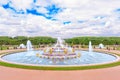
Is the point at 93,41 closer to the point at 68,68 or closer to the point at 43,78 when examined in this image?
the point at 68,68

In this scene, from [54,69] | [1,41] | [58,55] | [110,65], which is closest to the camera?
[54,69]

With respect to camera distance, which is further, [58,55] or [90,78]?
[58,55]

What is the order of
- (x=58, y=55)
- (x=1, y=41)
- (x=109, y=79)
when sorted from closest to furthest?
(x=109, y=79) < (x=58, y=55) < (x=1, y=41)

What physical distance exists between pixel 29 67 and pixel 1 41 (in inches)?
1297

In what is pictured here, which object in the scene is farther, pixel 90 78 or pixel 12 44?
pixel 12 44

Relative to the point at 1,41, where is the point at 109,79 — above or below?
below

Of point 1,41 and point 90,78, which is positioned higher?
point 1,41

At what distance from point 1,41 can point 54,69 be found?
113 feet

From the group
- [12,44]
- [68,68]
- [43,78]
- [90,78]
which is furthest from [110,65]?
[12,44]

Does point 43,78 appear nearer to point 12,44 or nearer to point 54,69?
point 54,69

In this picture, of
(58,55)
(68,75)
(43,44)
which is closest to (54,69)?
(68,75)

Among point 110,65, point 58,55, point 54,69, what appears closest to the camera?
point 54,69

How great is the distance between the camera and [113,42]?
45.5 meters

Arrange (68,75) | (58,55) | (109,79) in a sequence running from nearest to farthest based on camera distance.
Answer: (109,79), (68,75), (58,55)
